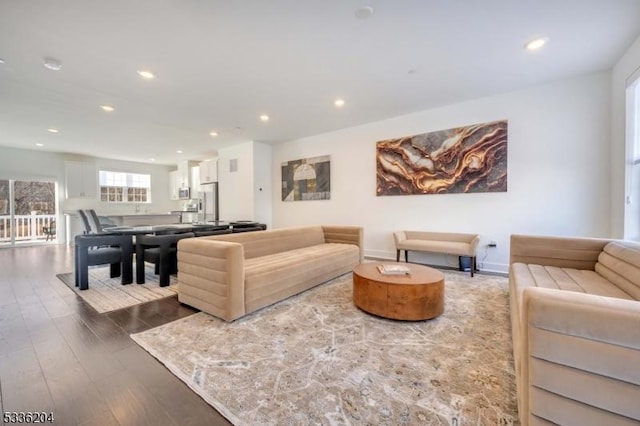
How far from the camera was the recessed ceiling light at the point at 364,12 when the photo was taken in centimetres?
218

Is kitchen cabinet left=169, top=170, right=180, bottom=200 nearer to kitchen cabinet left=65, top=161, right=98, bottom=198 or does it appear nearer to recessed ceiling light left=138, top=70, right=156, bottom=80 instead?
kitchen cabinet left=65, top=161, right=98, bottom=198

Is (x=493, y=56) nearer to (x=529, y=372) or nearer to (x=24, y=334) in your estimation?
(x=529, y=372)

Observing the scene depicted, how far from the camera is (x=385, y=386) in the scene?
1.53 metres

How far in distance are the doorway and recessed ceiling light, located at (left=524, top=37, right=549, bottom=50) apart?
1125 cm

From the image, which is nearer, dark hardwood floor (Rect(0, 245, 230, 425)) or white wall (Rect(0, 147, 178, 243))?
dark hardwood floor (Rect(0, 245, 230, 425))

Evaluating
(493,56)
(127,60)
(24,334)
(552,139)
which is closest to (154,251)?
(24,334)

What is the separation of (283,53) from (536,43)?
8.89ft

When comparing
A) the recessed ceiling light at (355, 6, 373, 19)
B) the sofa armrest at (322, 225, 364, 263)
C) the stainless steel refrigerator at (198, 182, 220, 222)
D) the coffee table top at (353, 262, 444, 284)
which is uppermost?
the recessed ceiling light at (355, 6, 373, 19)

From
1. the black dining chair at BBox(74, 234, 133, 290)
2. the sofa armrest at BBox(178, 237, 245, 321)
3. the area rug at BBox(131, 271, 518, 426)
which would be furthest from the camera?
the black dining chair at BBox(74, 234, 133, 290)

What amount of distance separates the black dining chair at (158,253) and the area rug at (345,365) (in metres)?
1.36

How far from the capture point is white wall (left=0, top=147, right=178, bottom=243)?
6.93 m

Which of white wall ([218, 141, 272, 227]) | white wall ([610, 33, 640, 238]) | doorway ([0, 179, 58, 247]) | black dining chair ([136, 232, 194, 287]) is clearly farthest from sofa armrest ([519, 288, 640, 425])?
doorway ([0, 179, 58, 247])

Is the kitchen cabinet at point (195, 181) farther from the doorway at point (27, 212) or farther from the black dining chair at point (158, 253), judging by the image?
the black dining chair at point (158, 253)

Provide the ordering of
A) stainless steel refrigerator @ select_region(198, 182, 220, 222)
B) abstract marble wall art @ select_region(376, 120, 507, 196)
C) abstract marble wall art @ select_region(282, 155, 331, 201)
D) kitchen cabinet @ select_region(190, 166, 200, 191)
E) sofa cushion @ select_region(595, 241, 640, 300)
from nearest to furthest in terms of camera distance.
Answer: sofa cushion @ select_region(595, 241, 640, 300), abstract marble wall art @ select_region(376, 120, 507, 196), abstract marble wall art @ select_region(282, 155, 331, 201), stainless steel refrigerator @ select_region(198, 182, 220, 222), kitchen cabinet @ select_region(190, 166, 200, 191)
